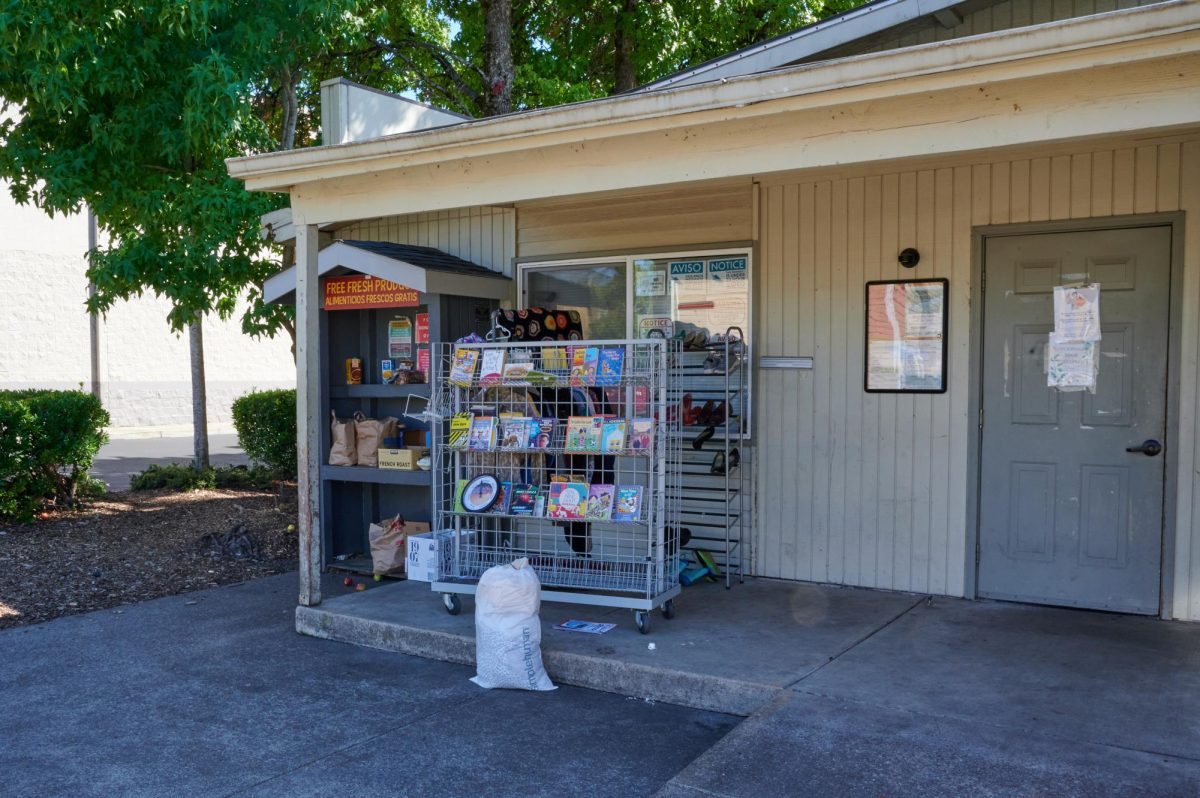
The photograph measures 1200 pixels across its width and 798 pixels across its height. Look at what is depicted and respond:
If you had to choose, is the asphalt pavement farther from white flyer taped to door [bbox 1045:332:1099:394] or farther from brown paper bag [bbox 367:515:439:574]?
white flyer taped to door [bbox 1045:332:1099:394]

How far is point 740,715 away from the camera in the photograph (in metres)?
4.58

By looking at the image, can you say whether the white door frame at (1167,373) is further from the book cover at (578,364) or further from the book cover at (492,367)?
the book cover at (492,367)

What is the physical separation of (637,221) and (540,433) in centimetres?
212

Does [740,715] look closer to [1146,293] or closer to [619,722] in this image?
[619,722]

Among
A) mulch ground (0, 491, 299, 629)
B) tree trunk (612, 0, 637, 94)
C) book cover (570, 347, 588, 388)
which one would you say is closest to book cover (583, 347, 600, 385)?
book cover (570, 347, 588, 388)

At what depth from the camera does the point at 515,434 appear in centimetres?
580

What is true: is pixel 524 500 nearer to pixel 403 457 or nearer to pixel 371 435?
pixel 403 457

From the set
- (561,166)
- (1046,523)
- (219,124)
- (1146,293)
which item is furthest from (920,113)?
(219,124)

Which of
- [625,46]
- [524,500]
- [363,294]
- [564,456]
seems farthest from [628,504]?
[625,46]

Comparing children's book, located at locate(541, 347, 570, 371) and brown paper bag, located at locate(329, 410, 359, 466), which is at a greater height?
children's book, located at locate(541, 347, 570, 371)

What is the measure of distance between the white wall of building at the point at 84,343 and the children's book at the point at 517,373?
55.2 ft

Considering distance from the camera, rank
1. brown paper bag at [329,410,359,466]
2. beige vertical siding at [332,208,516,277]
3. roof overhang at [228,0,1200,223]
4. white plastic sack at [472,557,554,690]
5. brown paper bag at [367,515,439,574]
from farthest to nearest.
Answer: beige vertical siding at [332,208,516,277] < brown paper bag at [329,410,359,466] < brown paper bag at [367,515,439,574] < white plastic sack at [472,557,554,690] < roof overhang at [228,0,1200,223]

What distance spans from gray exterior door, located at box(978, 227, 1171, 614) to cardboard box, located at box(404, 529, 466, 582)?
3304 millimetres

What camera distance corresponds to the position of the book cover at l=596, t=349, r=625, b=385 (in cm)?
552
